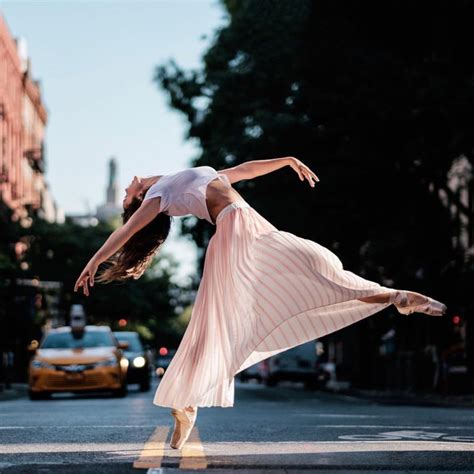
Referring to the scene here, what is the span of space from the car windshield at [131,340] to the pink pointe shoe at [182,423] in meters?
24.9

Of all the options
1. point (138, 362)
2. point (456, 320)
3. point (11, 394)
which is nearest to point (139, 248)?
point (11, 394)

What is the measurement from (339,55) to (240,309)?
21619mm

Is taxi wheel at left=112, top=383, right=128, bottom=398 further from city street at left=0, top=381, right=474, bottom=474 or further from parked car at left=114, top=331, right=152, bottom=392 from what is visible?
city street at left=0, top=381, right=474, bottom=474

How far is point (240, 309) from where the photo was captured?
7.78 meters

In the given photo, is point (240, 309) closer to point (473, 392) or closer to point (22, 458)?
point (22, 458)

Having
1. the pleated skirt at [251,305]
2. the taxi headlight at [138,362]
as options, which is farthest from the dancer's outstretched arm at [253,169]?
the taxi headlight at [138,362]

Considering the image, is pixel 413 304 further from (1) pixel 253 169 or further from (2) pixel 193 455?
(2) pixel 193 455

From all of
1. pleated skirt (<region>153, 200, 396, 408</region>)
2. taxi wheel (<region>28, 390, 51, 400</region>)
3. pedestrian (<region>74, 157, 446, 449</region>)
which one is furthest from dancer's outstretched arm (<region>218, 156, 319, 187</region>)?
taxi wheel (<region>28, 390, 51, 400</region>)

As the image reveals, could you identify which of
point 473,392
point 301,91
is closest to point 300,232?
point 301,91

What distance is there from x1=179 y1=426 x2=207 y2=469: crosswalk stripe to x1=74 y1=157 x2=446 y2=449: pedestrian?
0.16 metres

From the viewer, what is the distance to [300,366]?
47562mm

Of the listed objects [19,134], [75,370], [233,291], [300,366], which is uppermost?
[19,134]

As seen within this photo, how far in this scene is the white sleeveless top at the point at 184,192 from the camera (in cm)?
785

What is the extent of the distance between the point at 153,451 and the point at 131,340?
2537 cm
